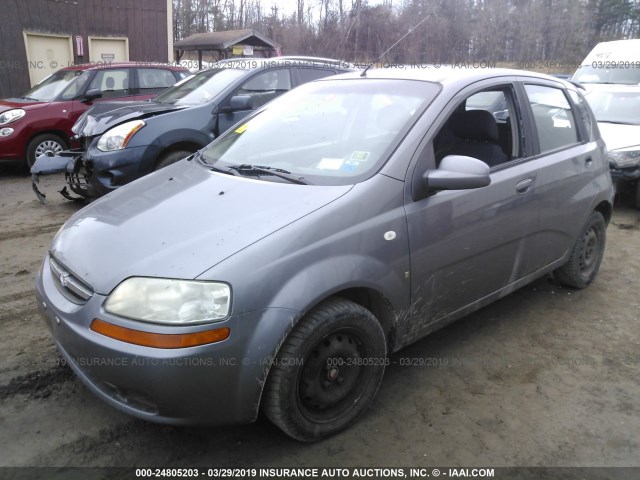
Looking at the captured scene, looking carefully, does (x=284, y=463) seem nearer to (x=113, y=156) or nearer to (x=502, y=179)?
(x=502, y=179)

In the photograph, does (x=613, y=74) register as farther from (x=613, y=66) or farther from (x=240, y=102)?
(x=240, y=102)

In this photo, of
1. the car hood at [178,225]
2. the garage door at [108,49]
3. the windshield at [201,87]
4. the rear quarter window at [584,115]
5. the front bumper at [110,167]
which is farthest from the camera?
the garage door at [108,49]

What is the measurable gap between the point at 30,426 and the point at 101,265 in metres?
0.96

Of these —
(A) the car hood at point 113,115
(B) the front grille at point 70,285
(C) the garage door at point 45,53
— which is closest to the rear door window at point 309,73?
(A) the car hood at point 113,115

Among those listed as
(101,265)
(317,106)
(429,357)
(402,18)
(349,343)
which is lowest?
(429,357)

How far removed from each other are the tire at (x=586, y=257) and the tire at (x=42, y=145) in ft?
24.6

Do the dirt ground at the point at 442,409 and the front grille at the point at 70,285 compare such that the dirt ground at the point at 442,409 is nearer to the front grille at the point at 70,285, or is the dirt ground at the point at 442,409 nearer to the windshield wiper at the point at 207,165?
the front grille at the point at 70,285

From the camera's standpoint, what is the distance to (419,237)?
2.71 meters

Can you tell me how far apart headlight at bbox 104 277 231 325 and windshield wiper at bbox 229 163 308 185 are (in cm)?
85

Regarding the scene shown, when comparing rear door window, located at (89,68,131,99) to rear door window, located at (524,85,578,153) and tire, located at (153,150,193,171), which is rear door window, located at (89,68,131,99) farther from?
rear door window, located at (524,85,578,153)

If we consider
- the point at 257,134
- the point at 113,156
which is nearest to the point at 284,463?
the point at 257,134

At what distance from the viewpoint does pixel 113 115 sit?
646cm

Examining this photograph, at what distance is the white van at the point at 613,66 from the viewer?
372 inches

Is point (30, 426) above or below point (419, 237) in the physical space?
below
